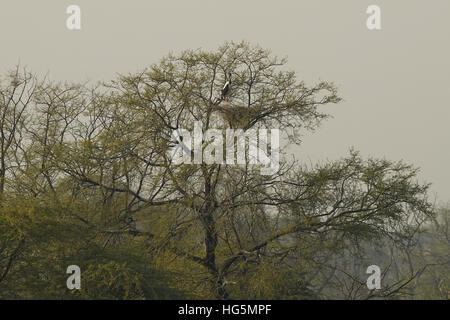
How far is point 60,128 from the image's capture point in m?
22.5

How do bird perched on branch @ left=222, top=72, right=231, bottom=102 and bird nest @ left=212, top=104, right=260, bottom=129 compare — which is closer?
bird nest @ left=212, top=104, right=260, bottom=129

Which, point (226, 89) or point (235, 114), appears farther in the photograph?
point (226, 89)

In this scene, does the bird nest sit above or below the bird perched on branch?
below

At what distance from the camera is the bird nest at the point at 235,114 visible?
50.5 feet

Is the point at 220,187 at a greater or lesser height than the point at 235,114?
lesser

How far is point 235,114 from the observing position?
15500mm

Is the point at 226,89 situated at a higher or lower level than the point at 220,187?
higher

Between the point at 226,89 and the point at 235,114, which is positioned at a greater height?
the point at 226,89

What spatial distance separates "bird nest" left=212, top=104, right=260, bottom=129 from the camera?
1539 cm

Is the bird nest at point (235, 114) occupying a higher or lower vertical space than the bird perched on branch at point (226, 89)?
lower

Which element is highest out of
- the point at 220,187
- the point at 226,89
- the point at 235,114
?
the point at 226,89

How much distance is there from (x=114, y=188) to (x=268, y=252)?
499 cm
